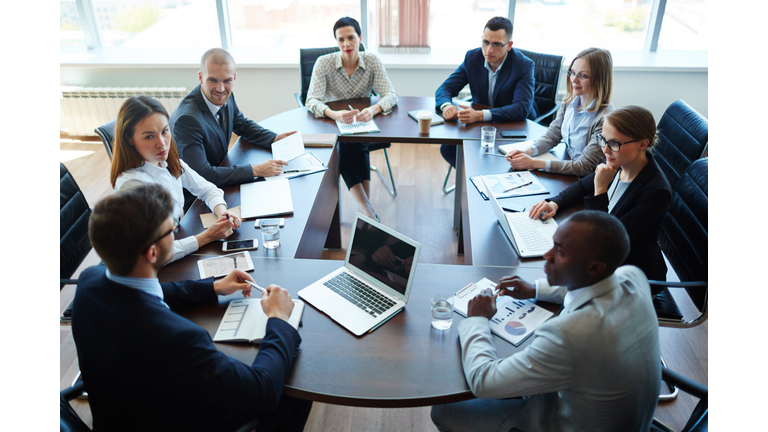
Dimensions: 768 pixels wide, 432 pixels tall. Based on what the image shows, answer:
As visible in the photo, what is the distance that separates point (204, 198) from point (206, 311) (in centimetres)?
86

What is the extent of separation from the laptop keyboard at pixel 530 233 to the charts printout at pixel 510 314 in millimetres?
324

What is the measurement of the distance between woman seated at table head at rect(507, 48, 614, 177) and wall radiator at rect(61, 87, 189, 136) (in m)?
3.77

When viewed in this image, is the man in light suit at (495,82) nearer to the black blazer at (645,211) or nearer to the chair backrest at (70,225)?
the black blazer at (645,211)

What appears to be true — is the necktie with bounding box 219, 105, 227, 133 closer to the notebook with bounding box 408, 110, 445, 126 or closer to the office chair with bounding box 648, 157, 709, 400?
the notebook with bounding box 408, 110, 445, 126

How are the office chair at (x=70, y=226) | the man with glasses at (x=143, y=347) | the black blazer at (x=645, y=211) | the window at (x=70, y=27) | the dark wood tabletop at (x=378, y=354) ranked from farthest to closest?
the window at (x=70, y=27) → the office chair at (x=70, y=226) → the black blazer at (x=645, y=211) → the dark wood tabletop at (x=378, y=354) → the man with glasses at (x=143, y=347)

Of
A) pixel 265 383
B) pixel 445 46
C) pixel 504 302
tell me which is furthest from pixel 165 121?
pixel 445 46

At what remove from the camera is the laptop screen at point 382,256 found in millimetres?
1645

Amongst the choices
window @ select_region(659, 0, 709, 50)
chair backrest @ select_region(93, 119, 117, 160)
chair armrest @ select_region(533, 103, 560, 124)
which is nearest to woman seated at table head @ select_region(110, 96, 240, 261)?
chair backrest @ select_region(93, 119, 117, 160)

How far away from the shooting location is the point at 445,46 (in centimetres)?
531

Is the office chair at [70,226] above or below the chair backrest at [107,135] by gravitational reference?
below

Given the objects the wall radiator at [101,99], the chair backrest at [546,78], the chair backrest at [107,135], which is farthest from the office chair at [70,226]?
the chair backrest at [546,78]

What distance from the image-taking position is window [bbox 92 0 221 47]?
5133 mm

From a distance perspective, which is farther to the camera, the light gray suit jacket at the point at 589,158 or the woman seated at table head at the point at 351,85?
the woman seated at table head at the point at 351,85

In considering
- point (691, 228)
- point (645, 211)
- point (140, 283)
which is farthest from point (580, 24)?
point (140, 283)
